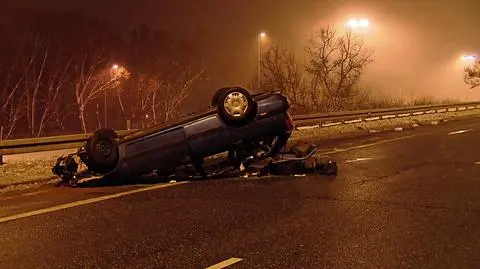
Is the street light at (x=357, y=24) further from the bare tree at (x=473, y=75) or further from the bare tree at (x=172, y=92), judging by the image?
the bare tree at (x=473, y=75)

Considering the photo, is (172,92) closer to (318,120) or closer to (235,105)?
(318,120)

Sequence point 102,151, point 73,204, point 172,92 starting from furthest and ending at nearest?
1. point 172,92
2. point 102,151
3. point 73,204

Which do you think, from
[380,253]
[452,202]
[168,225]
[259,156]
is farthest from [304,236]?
[259,156]

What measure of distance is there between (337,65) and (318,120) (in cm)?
1079

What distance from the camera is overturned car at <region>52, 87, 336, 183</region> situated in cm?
883

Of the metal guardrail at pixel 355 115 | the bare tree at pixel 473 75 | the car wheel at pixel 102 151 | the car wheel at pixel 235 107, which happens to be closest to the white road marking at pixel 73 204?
the car wheel at pixel 102 151

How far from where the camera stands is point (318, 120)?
833 inches

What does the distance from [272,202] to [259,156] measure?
2249mm

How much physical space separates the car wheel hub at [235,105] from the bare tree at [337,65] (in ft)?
74.9

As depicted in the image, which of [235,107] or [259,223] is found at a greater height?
[235,107]

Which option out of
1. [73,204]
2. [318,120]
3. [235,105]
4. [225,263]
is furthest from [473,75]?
[225,263]

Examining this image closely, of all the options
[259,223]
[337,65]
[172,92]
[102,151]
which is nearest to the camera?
[259,223]

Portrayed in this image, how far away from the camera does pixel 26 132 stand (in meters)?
38.7

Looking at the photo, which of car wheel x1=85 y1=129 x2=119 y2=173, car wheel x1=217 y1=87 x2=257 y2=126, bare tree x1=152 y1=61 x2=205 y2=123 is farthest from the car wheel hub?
bare tree x1=152 y1=61 x2=205 y2=123
